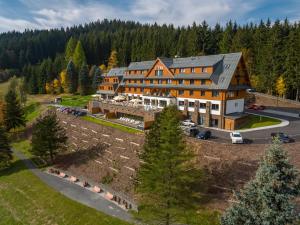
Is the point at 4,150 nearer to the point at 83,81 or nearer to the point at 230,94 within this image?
the point at 230,94

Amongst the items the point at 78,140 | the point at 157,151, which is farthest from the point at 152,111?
the point at 157,151

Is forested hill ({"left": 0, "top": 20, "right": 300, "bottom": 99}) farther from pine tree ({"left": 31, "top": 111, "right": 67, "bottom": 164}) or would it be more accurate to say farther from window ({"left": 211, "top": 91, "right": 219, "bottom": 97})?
pine tree ({"left": 31, "top": 111, "right": 67, "bottom": 164})

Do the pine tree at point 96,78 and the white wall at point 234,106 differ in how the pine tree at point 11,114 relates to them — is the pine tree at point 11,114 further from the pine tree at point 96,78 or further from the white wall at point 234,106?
the white wall at point 234,106

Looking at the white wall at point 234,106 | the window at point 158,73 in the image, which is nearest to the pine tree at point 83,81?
the window at point 158,73

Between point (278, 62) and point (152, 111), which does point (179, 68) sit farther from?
point (278, 62)

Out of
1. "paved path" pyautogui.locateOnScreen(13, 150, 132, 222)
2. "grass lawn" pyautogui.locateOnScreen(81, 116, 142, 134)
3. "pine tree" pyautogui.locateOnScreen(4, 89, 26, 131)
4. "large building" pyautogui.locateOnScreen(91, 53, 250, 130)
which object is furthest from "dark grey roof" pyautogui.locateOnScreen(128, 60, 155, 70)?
"paved path" pyautogui.locateOnScreen(13, 150, 132, 222)

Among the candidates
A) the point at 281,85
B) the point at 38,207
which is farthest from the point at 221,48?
the point at 38,207
